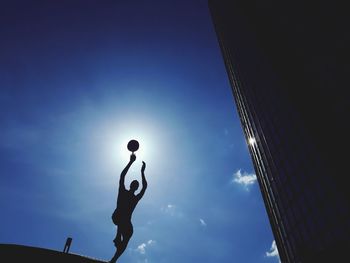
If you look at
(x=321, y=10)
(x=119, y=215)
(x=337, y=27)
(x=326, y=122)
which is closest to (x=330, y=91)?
(x=326, y=122)

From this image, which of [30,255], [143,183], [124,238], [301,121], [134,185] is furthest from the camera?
[301,121]

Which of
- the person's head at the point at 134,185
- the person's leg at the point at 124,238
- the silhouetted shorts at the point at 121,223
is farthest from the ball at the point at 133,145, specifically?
the person's leg at the point at 124,238

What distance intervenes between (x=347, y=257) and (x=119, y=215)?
79.2 feet

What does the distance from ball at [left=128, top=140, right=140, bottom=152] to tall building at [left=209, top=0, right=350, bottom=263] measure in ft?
68.9

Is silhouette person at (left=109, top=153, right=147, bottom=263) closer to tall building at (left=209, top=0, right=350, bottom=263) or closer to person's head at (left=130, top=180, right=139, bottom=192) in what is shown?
person's head at (left=130, top=180, right=139, bottom=192)

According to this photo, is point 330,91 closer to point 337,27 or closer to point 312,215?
point 337,27

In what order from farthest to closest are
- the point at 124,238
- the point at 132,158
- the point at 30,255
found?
the point at 132,158 → the point at 124,238 → the point at 30,255

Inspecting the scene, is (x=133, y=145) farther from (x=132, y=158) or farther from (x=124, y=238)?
(x=124, y=238)

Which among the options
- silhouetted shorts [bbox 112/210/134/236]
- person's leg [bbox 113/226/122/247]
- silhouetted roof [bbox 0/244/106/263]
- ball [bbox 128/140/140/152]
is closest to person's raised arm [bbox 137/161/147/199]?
ball [bbox 128/140/140/152]

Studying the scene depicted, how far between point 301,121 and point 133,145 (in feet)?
89.3

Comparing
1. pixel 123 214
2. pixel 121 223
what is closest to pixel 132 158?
pixel 123 214

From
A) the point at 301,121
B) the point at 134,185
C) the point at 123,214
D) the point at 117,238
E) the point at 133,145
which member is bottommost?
the point at 117,238

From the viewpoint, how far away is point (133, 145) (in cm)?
864

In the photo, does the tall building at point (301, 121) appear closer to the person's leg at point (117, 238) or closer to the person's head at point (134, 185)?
the person's head at point (134, 185)
